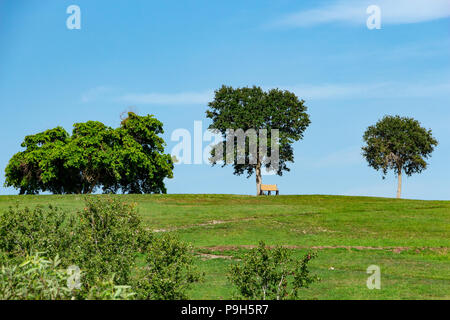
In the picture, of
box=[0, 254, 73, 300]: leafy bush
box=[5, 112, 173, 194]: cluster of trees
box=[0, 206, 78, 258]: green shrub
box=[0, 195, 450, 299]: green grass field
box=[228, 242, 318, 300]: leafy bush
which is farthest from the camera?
box=[5, 112, 173, 194]: cluster of trees

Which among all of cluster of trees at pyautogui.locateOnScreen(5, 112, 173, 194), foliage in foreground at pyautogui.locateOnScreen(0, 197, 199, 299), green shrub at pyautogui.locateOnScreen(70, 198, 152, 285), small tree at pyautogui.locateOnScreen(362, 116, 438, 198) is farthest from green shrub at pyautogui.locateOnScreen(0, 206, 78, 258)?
small tree at pyautogui.locateOnScreen(362, 116, 438, 198)

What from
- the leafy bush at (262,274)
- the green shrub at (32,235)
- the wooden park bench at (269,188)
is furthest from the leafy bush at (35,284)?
the wooden park bench at (269,188)

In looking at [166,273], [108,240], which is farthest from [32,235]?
[166,273]

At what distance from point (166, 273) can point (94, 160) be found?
166ft

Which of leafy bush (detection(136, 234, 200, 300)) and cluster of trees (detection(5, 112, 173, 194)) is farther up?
cluster of trees (detection(5, 112, 173, 194))

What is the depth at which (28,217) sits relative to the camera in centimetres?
1794

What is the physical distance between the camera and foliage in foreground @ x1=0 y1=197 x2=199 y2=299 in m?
13.0

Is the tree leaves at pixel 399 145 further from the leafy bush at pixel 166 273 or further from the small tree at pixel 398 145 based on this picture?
the leafy bush at pixel 166 273

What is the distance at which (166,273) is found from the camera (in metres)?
13.0

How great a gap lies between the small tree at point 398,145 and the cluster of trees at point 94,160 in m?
A: 26.7

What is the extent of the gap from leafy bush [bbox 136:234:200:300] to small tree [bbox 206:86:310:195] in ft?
173

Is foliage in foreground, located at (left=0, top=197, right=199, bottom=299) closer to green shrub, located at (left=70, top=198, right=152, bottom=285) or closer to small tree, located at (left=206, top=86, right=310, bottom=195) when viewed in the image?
→ green shrub, located at (left=70, top=198, right=152, bottom=285)
